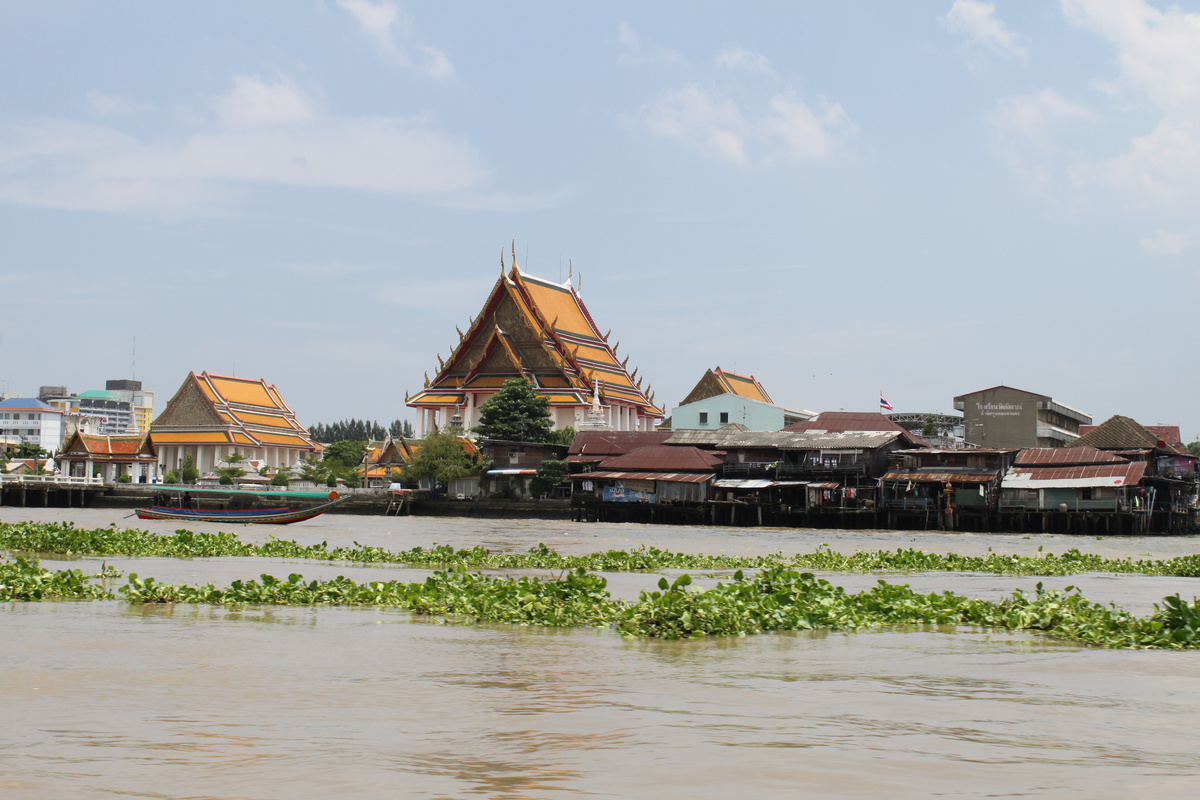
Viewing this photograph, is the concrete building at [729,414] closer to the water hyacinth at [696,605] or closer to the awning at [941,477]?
the awning at [941,477]

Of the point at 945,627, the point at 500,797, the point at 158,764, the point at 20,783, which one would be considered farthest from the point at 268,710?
the point at 945,627

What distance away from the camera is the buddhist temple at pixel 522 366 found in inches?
2594

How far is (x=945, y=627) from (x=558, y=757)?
7.38m

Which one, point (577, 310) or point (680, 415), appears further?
point (577, 310)

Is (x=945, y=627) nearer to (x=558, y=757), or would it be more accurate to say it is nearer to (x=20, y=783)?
(x=558, y=757)

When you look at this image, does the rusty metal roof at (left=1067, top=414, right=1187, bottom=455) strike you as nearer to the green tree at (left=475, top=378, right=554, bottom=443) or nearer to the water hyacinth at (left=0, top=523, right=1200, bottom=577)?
the green tree at (left=475, top=378, right=554, bottom=443)

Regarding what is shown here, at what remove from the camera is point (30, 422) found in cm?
12912

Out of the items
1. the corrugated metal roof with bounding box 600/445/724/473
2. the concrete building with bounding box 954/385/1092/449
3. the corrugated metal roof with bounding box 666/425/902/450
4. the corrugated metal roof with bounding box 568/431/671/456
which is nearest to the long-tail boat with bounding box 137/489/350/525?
the corrugated metal roof with bounding box 600/445/724/473

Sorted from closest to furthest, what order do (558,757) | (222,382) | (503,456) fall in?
(558,757) < (503,456) < (222,382)

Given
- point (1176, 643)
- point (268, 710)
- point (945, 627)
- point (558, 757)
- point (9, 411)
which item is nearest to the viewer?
point (558, 757)

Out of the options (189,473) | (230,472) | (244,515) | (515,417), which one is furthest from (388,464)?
(244,515)

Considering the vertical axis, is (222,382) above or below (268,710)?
above

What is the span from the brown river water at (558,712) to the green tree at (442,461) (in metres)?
44.7

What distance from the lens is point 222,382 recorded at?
2904 inches
